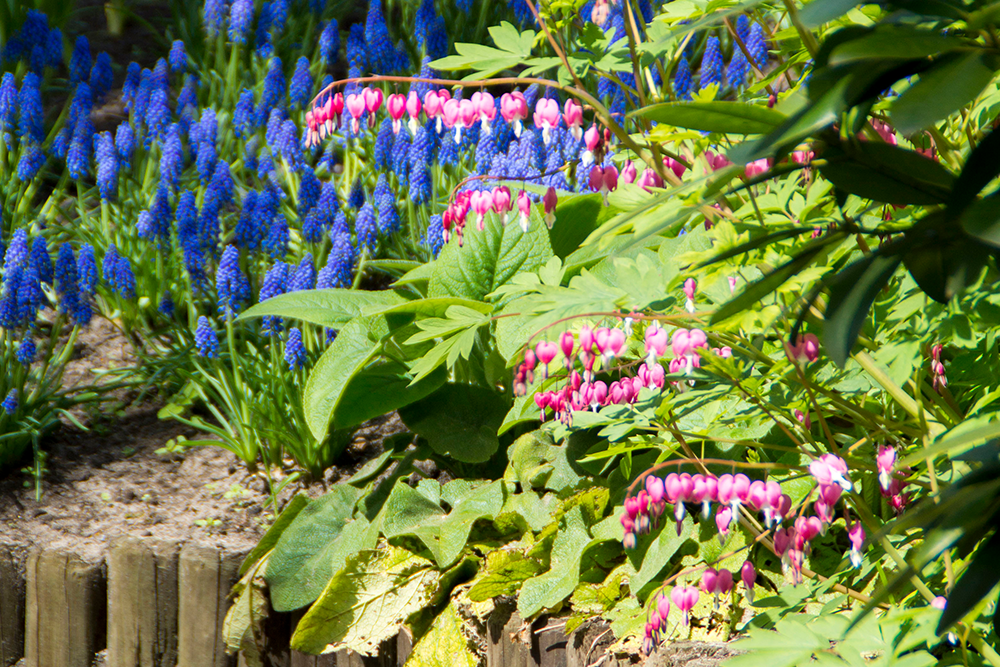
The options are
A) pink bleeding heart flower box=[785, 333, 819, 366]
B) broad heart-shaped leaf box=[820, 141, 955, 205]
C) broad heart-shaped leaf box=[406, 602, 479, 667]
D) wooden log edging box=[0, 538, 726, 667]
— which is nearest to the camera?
broad heart-shaped leaf box=[820, 141, 955, 205]

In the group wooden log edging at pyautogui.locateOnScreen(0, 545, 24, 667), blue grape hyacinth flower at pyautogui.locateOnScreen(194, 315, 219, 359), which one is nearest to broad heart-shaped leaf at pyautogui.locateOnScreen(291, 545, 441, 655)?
blue grape hyacinth flower at pyautogui.locateOnScreen(194, 315, 219, 359)

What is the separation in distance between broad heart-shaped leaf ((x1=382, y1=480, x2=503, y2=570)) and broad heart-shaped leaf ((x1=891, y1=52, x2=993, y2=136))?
1542 millimetres

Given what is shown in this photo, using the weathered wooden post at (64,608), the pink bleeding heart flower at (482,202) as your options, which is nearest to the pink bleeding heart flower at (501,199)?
the pink bleeding heart flower at (482,202)

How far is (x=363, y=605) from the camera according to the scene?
1.85 metres

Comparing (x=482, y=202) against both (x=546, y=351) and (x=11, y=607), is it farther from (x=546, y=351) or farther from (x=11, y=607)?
(x=11, y=607)

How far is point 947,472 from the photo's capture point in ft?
3.39

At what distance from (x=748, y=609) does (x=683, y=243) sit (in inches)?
27.8

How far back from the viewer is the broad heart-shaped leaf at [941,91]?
325mm

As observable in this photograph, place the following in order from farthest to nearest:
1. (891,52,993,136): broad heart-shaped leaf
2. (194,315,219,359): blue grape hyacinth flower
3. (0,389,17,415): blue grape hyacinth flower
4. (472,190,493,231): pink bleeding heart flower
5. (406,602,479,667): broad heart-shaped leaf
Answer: (0,389,17,415): blue grape hyacinth flower → (194,315,219,359): blue grape hyacinth flower → (406,602,479,667): broad heart-shaped leaf → (472,190,493,231): pink bleeding heart flower → (891,52,993,136): broad heart-shaped leaf

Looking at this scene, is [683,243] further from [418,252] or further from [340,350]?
[418,252]

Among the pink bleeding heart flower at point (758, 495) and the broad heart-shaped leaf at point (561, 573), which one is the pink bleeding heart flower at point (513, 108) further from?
the broad heart-shaped leaf at point (561, 573)

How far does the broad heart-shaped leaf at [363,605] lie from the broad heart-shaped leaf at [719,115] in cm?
155

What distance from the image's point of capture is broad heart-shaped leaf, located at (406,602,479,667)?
1.72m

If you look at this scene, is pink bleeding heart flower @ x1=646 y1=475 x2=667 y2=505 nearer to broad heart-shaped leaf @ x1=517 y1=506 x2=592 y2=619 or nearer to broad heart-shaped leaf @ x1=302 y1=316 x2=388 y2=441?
broad heart-shaped leaf @ x1=517 y1=506 x2=592 y2=619
